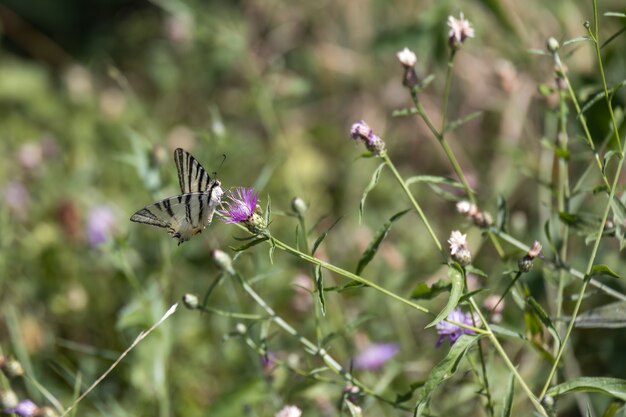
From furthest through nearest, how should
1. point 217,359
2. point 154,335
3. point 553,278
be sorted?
1. point 217,359
2. point 154,335
3. point 553,278

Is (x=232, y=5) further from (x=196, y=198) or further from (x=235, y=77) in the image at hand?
(x=196, y=198)

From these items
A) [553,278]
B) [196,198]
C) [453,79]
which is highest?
[196,198]

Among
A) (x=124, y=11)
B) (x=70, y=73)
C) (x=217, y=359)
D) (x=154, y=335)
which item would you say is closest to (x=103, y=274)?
(x=217, y=359)

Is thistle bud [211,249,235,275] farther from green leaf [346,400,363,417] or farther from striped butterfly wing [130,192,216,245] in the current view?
green leaf [346,400,363,417]

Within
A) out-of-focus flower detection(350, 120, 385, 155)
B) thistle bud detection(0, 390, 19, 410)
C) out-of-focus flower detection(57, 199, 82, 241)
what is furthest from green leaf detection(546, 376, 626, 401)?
out-of-focus flower detection(57, 199, 82, 241)

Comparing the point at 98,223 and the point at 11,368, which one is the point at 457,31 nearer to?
the point at 11,368

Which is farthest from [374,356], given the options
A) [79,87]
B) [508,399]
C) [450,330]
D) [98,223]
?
[79,87]
